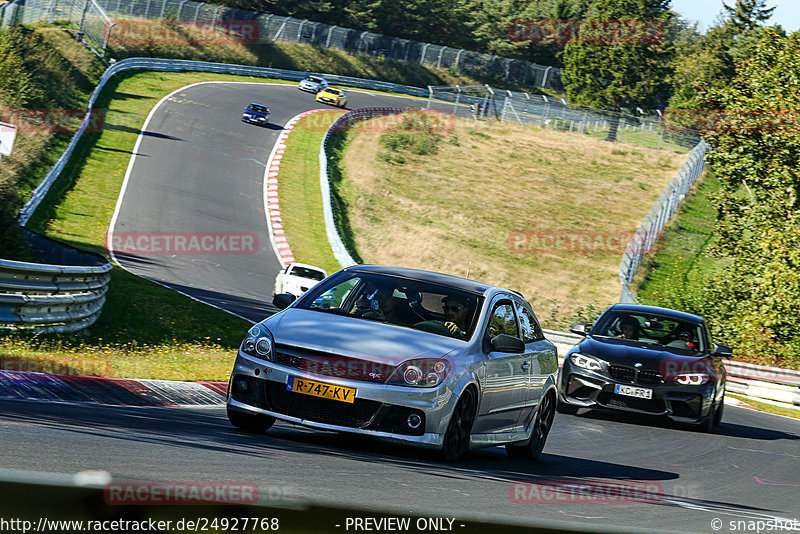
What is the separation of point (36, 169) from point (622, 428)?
24340mm

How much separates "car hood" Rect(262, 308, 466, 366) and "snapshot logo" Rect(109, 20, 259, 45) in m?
52.7

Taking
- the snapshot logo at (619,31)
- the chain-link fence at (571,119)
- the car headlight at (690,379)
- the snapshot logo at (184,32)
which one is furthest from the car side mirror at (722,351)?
the snapshot logo at (619,31)

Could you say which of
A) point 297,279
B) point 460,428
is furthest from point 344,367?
point 297,279

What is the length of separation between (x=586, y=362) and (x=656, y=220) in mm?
27862

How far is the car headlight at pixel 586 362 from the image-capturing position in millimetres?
14023

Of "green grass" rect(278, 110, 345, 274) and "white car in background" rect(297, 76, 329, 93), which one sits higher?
"white car in background" rect(297, 76, 329, 93)

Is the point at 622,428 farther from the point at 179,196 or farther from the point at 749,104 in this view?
the point at 179,196

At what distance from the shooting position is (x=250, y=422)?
8312 mm

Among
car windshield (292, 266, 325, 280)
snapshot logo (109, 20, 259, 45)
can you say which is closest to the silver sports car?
car windshield (292, 266, 325, 280)

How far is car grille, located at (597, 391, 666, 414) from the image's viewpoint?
13.8 m

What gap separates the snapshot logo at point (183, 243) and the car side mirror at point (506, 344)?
847 inches

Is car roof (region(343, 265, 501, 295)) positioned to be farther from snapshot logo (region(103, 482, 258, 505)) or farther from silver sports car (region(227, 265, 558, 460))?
snapshot logo (region(103, 482, 258, 505))

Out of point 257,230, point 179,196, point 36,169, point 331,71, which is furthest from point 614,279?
point 331,71

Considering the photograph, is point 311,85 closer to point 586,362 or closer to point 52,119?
point 52,119
